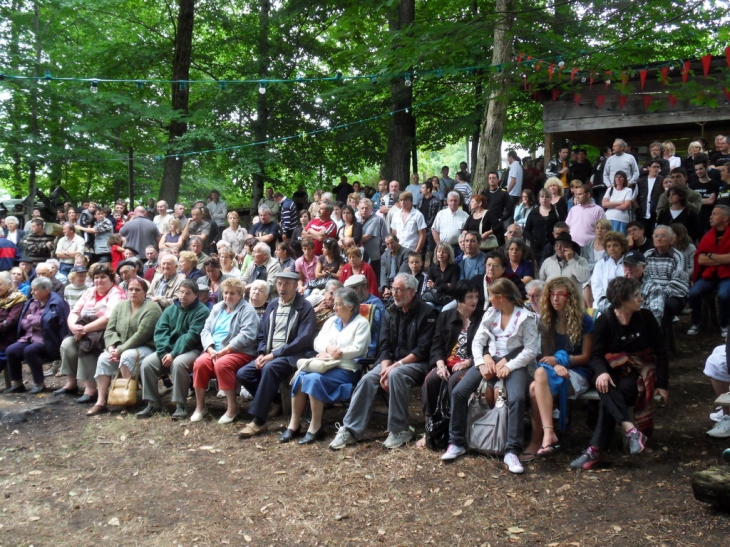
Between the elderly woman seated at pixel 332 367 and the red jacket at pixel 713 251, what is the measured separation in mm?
3813

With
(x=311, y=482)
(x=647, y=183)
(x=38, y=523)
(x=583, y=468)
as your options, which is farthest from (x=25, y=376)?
(x=647, y=183)

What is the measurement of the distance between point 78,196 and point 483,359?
2214cm

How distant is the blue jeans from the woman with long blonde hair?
232 centimetres

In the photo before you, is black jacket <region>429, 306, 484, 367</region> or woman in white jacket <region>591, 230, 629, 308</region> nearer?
black jacket <region>429, 306, 484, 367</region>

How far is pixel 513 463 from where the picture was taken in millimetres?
4895

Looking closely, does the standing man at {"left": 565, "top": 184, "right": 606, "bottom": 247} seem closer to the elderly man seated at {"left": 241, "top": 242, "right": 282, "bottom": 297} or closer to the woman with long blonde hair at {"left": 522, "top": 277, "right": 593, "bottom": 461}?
the woman with long blonde hair at {"left": 522, "top": 277, "right": 593, "bottom": 461}

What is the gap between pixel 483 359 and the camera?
17.3 feet

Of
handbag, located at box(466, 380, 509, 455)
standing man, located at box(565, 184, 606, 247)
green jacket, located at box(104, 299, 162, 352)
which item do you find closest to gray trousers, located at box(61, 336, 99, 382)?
green jacket, located at box(104, 299, 162, 352)

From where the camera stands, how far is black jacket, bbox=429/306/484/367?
18.5ft

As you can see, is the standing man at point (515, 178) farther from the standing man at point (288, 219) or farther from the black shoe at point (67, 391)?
the black shoe at point (67, 391)

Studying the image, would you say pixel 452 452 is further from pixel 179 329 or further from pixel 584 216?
pixel 584 216

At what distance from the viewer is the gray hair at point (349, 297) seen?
6.14 m

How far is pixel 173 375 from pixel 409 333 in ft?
8.21

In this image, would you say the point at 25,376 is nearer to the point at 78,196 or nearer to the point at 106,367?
the point at 106,367
